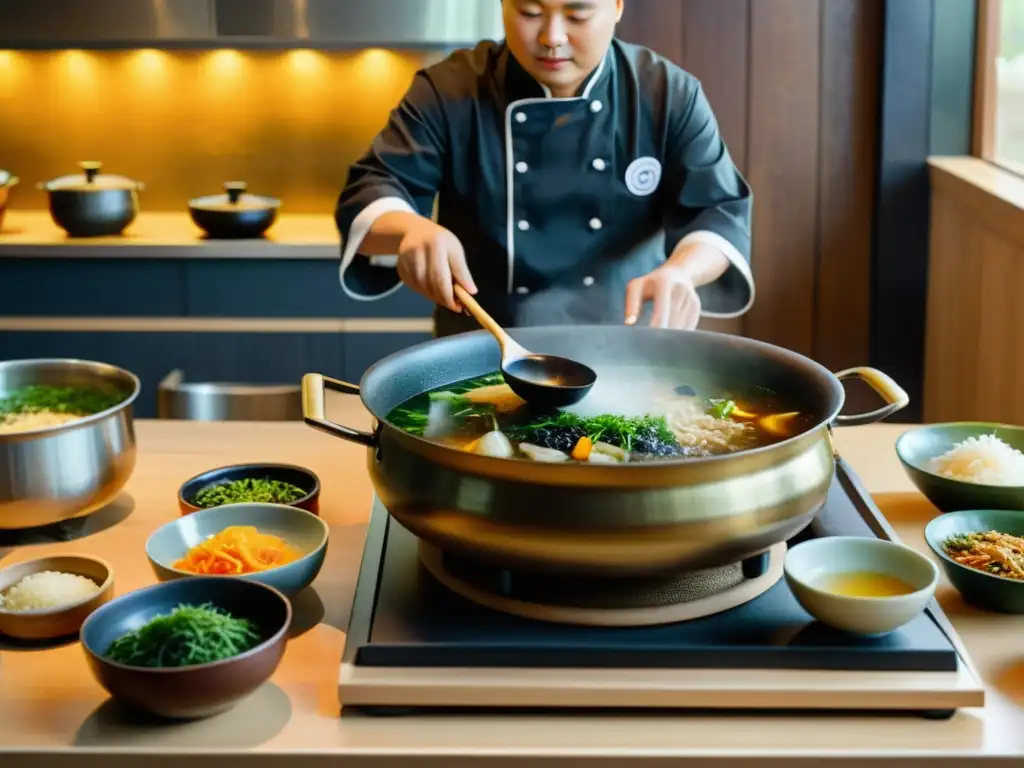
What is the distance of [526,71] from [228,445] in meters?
0.88

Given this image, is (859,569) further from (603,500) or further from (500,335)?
(500,335)

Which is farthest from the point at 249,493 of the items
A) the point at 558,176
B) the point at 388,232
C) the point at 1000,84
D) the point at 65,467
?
the point at 1000,84

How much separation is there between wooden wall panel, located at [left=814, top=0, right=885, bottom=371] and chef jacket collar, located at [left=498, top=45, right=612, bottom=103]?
1782 mm

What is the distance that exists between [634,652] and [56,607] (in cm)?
61

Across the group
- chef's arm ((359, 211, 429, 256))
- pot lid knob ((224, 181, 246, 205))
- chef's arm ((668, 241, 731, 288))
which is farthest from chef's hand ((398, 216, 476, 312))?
pot lid knob ((224, 181, 246, 205))

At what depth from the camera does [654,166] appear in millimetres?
2383

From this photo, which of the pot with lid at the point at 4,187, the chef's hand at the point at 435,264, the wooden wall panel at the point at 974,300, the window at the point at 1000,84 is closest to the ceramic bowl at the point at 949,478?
the chef's hand at the point at 435,264

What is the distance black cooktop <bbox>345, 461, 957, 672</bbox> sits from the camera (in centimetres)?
122

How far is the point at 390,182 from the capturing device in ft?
7.38

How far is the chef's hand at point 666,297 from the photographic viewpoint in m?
1.84

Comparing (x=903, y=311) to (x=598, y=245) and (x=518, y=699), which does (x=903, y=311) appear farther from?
(x=518, y=699)

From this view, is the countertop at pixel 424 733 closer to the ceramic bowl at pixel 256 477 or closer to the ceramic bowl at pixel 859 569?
the ceramic bowl at pixel 859 569

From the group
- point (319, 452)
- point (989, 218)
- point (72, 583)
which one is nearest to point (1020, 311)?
point (989, 218)

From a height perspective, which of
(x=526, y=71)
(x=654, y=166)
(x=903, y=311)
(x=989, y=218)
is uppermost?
(x=526, y=71)
